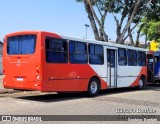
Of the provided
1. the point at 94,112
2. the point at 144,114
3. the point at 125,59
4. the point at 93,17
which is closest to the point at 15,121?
the point at 94,112

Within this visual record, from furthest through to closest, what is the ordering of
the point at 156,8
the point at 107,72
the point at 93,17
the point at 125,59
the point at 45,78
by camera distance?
the point at 156,8, the point at 93,17, the point at 125,59, the point at 107,72, the point at 45,78

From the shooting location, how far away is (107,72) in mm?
17734

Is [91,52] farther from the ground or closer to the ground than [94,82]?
farther from the ground

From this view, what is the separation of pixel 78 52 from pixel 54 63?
5.89 ft

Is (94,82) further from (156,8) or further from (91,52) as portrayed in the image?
(156,8)

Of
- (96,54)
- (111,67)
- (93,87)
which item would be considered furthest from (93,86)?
(111,67)

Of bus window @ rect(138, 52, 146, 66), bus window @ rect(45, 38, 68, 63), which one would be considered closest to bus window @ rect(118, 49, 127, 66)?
bus window @ rect(138, 52, 146, 66)

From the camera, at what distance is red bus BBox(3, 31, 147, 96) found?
539 inches

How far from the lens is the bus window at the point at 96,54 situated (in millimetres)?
16558

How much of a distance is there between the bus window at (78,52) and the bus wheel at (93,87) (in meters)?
1.06

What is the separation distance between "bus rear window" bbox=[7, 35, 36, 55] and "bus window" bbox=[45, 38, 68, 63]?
0.63 m

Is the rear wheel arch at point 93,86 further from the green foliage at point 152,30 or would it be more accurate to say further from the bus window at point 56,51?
the green foliage at point 152,30

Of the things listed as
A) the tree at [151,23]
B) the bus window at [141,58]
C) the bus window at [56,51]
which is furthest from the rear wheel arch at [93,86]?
the tree at [151,23]

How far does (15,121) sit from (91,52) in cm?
788
